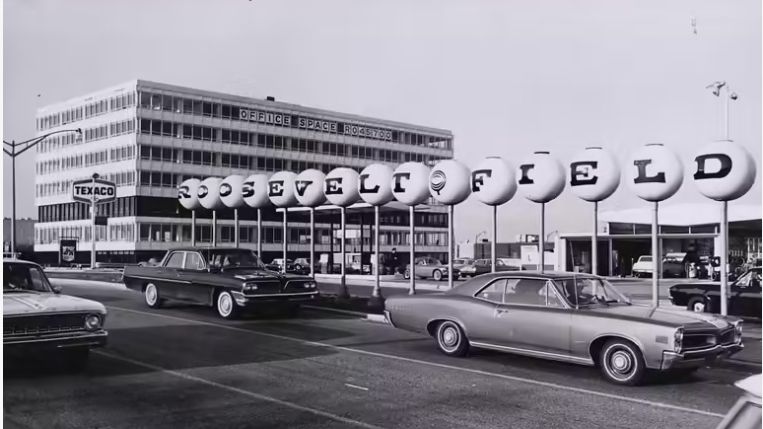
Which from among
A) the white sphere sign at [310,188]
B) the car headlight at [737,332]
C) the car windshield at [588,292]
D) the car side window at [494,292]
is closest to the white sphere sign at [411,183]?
the white sphere sign at [310,188]

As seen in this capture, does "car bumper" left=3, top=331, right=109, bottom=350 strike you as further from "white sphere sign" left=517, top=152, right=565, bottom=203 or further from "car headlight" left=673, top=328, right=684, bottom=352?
"white sphere sign" left=517, top=152, right=565, bottom=203

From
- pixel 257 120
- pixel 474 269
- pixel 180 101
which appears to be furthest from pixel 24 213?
pixel 474 269

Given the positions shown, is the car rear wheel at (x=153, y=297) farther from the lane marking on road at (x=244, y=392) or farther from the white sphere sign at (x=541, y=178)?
the white sphere sign at (x=541, y=178)

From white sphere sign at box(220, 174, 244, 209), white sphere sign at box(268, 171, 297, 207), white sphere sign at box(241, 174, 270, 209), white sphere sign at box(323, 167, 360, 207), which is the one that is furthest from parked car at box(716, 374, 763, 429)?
white sphere sign at box(220, 174, 244, 209)

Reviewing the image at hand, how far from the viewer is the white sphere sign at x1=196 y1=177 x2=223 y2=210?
23.7m

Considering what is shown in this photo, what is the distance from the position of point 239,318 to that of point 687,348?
31.0ft

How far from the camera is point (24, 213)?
247ft

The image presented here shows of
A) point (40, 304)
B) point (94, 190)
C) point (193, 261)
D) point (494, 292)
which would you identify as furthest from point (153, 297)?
point (94, 190)

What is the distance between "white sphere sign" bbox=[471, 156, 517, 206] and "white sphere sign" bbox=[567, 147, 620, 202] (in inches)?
62.1

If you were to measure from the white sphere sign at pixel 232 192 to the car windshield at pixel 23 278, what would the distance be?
42.9 ft

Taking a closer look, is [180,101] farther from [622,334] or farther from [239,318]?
[622,334]

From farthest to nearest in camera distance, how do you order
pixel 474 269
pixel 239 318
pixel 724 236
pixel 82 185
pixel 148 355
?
pixel 82 185
pixel 474 269
pixel 239 318
pixel 724 236
pixel 148 355

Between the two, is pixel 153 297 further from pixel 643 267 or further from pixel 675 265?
pixel 675 265

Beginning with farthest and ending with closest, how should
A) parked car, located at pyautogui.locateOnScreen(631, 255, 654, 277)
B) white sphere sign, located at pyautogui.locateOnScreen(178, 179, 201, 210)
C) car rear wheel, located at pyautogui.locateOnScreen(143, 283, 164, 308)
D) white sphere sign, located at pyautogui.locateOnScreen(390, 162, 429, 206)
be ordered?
1. parked car, located at pyautogui.locateOnScreen(631, 255, 654, 277)
2. white sphere sign, located at pyautogui.locateOnScreen(178, 179, 201, 210)
3. white sphere sign, located at pyautogui.locateOnScreen(390, 162, 429, 206)
4. car rear wheel, located at pyautogui.locateOnScreen(143, 283, 164, 308)
